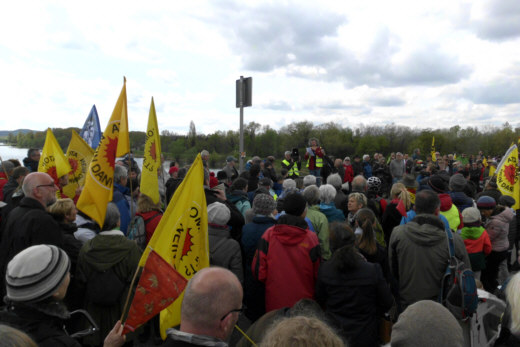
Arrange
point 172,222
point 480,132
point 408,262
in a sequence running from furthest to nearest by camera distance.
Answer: point 480,132
point 408,262
point 172,222

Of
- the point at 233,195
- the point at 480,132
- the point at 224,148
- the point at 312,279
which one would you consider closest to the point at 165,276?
the point at 312,279

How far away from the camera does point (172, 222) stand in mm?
2871

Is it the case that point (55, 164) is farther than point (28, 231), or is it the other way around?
point (55, 164)

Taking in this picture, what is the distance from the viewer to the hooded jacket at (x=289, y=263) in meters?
3.52

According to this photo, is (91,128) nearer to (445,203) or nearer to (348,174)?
(445,203)

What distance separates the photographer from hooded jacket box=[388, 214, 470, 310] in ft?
11.7

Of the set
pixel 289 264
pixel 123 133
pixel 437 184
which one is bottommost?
pixel 289 264

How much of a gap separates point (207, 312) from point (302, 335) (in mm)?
557

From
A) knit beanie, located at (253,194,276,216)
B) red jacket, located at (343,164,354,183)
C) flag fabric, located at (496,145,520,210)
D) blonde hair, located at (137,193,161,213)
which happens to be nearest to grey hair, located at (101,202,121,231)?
blonde hair, located at (137,193,161,213)

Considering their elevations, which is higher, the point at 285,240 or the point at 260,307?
the point at 285,240

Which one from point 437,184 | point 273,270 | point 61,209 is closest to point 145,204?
point 61,209

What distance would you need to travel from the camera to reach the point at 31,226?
335cm

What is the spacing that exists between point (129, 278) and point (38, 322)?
1.38 m

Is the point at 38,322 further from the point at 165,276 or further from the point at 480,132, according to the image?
the point at 480,132
